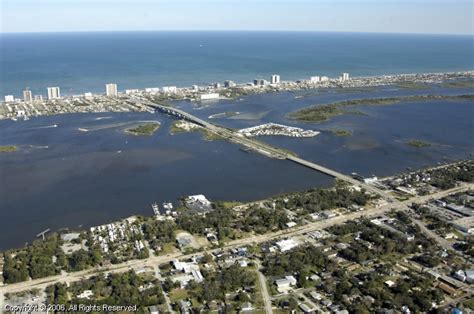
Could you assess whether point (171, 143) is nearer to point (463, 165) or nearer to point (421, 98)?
point (463, 165)

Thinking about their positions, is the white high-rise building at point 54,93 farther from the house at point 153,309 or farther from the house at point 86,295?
the house at point 153,309

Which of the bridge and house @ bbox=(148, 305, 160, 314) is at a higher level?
Result: the bridge

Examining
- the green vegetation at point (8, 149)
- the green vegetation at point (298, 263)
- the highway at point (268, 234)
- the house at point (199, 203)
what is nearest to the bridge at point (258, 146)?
the highway at point (268, 234)

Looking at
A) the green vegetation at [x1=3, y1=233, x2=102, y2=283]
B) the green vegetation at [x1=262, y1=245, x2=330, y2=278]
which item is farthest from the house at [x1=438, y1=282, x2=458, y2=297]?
the green vegetation at [x1=3, y1=233, x2=102, y2=283]

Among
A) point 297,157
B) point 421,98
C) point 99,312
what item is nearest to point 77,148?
point 297,157

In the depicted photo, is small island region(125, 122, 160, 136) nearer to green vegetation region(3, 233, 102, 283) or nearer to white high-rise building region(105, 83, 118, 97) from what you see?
white high-rise building region(105, 83, 118, 97)

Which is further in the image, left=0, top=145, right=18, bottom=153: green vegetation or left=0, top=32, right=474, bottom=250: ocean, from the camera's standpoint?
left=0, top=145, right=18, bottom=153: green vegetation
